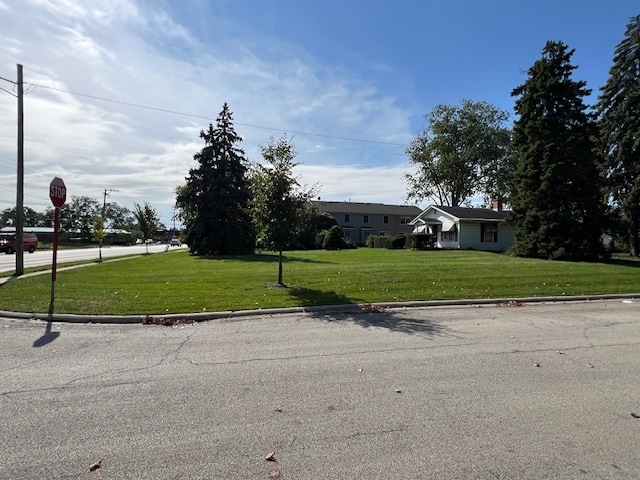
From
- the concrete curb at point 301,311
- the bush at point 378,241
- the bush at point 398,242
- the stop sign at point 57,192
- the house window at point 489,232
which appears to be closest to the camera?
the concrete curb at point 301,311

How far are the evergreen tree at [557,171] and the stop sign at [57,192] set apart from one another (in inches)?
889

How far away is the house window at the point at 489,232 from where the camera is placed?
36.1 metres

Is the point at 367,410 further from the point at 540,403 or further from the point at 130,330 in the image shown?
the point at 130,330

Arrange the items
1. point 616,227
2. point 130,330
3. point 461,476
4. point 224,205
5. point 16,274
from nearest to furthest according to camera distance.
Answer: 1. point 461,476
2. point 130,330
3. point 16,274
4. point 616,227
5. point 224,205

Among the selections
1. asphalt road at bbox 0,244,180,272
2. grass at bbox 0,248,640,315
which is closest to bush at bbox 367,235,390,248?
asphalt road at bbox 0,244,180,272

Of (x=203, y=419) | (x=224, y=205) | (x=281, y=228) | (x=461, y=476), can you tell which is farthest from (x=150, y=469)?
(x=224, y=205)

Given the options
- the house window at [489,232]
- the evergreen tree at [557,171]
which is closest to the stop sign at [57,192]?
the evergreen tree at [557,171]

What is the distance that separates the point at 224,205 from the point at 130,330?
22242mm

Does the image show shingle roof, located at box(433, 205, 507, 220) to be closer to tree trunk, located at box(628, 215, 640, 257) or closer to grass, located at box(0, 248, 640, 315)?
tree trunk, located at box(628, 215, 640, 257)

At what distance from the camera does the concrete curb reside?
8070mm

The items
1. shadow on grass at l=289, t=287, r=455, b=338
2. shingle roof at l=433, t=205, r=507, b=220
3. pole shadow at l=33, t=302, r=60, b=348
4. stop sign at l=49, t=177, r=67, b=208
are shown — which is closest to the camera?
pole shadow at l=33, t=302, r=60, b=348

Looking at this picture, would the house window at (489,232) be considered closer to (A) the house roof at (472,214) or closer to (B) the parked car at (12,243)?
(A) the house roof at (472,214)

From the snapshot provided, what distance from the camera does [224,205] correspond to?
94.8ft

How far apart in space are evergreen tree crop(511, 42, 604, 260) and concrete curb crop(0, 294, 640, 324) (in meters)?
11.7
